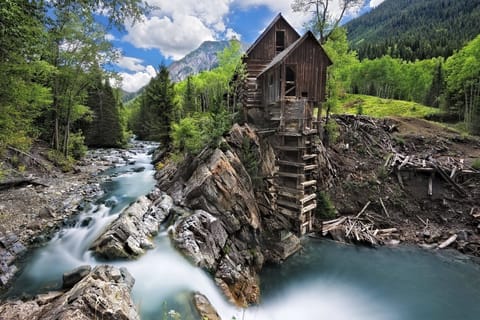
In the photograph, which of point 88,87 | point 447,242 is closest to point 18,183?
point 88,87

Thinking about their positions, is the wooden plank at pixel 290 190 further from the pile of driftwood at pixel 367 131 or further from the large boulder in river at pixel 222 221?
the pile of driftwood at pixel 367 131

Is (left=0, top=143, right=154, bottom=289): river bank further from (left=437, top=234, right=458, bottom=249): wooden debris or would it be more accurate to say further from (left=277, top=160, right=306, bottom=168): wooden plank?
(left=437, top=234, right=458, bottom=249): wooden debris

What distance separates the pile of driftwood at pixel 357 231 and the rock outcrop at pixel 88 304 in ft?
46.1

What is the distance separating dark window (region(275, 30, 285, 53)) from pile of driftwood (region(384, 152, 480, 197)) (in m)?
13.4

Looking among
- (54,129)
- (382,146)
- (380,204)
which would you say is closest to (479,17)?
(382,146)

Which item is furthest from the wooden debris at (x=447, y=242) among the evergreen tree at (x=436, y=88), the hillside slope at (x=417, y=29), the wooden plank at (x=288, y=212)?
the evergreen tree at (x=436, y=88)

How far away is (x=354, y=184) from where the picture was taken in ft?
68.5

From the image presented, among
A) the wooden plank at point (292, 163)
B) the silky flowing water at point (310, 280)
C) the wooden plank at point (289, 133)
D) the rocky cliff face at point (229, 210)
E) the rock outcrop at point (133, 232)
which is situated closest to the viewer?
the silky flowing water at point (310, 280)

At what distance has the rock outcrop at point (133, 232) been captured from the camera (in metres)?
10.8

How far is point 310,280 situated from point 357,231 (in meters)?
6.04

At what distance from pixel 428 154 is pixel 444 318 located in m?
16.4

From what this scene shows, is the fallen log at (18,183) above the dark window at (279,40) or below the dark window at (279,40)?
below

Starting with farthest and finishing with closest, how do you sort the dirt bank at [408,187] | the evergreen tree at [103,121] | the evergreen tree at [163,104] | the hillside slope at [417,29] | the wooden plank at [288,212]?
the hillside slope at [417,29], the evergreen tree at [103,121], the evergreen tree at [163,104], the dirt bank at [408,187], the wooden plank at [288,212]

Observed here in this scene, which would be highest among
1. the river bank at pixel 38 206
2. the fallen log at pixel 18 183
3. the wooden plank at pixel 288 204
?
the fallen log at pixel 18 183
